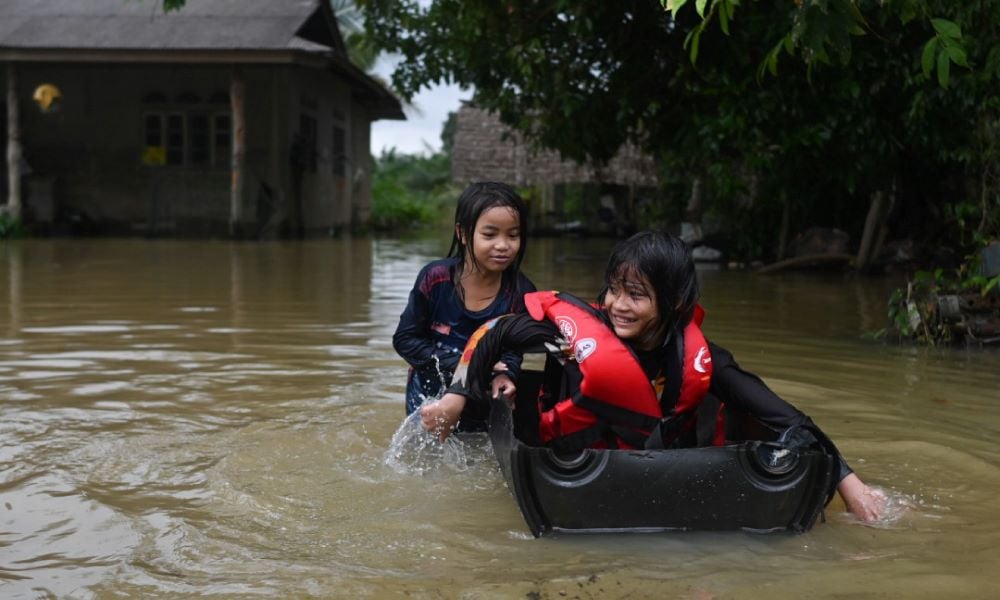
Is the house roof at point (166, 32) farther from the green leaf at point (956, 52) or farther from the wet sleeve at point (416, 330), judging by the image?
the green leaf at point (956, 52)

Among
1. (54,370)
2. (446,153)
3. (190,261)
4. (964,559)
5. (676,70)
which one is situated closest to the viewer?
(964,559)

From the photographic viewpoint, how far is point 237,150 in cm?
1831

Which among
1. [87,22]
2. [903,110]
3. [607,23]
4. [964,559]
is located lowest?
[964,559]

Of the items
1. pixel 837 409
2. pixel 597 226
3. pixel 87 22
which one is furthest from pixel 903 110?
pixel 597 226

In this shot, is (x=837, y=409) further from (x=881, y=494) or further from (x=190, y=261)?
(x=190, y=261)

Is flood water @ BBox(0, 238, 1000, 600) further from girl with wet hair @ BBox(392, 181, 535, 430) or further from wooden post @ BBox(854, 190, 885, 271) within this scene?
wooden post @ BBox(854, 190, 885, 271)

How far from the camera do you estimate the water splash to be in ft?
12.4

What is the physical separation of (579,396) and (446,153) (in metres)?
42.7

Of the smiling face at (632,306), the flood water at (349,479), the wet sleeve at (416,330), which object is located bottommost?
the flood water at (349,479)

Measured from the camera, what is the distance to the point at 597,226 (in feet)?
85.9

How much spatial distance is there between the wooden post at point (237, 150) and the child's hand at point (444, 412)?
51.1 ft

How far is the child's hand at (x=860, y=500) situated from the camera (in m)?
3.09

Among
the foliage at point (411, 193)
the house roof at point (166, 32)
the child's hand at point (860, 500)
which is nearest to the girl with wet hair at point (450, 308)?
the child's hand at point (860, 500)

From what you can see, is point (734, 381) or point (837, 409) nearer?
point (734, 381)
